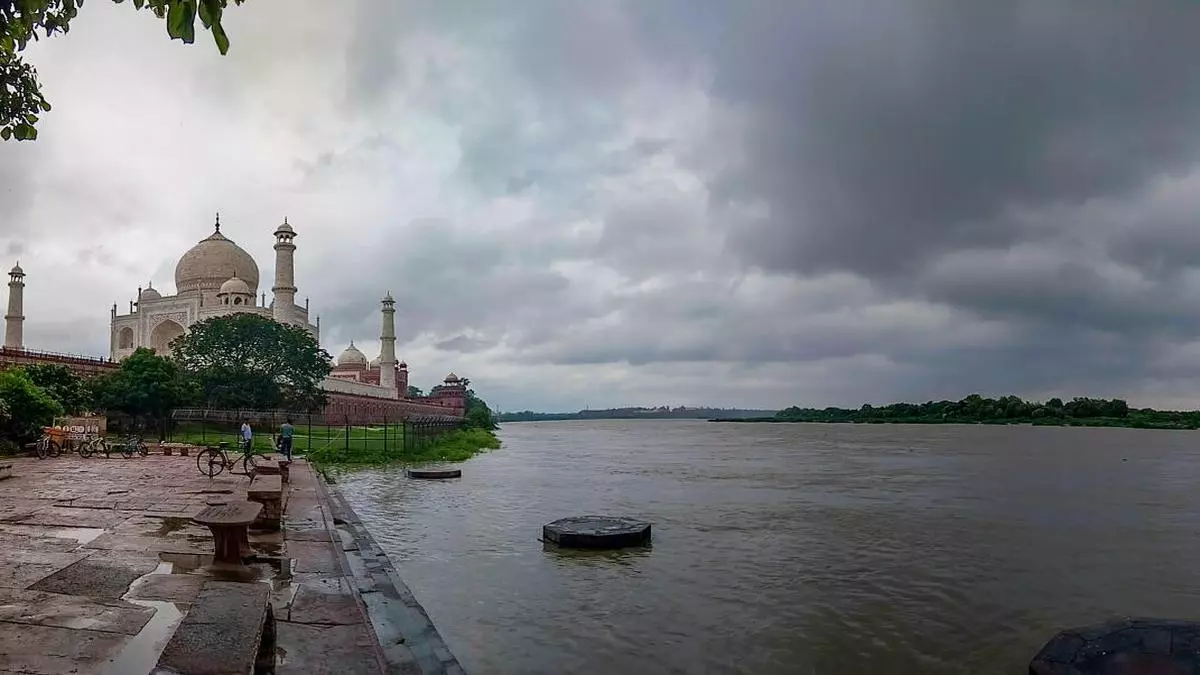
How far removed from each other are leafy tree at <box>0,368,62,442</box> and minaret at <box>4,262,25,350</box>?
Result: 4264 cm

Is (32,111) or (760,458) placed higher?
(32,111)

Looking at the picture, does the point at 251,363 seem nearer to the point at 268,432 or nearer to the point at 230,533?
the point at 268,432

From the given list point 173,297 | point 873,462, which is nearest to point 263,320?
point 173,297

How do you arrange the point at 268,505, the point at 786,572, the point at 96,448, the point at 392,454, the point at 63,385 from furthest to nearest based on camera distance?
1. the point at 392,454
2. the point at 63,385
3. the point at 96,448
4. the point at 786,572
5. the point at 268,505

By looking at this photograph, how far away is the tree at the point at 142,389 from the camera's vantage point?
4062cm

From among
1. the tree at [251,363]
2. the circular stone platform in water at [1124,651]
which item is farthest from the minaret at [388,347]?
the circular stone platform in water at [1124,651]

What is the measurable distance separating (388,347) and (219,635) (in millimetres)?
85650

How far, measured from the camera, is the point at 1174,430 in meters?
113

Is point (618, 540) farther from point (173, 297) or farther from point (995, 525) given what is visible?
point (173, 297)

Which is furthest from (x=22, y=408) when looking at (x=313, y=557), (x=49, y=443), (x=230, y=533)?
(x=230, y=533)

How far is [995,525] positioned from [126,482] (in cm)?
1873

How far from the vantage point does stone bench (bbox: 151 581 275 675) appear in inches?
Answer: 140

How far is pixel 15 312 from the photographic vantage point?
200ft

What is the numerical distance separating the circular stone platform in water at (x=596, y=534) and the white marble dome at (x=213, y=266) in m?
56.9
